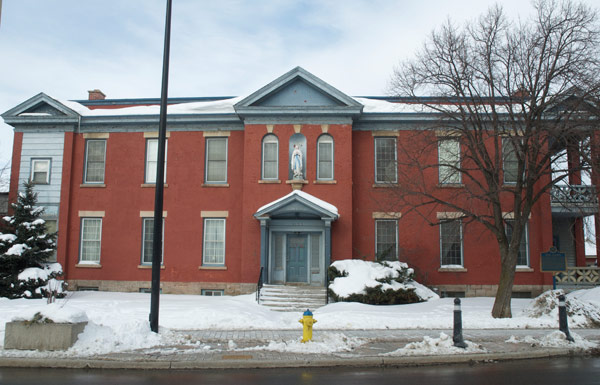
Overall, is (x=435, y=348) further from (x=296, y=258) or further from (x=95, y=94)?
(x=95, y=94)

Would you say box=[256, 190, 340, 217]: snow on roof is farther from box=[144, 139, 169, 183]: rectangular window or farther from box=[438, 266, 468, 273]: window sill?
box=[144, 139, 169, 183]: rectangular window

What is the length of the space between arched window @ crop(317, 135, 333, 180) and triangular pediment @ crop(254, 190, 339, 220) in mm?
1448

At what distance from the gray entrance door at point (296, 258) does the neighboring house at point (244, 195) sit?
43mm

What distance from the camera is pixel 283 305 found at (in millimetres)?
18266

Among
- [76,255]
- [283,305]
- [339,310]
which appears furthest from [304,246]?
[76,255]

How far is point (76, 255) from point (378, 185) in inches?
541

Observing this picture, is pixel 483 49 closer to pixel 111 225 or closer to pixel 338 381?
pixel 338 381

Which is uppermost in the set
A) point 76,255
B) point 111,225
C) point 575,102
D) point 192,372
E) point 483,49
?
point 483,49

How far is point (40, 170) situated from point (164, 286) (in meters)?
7.88

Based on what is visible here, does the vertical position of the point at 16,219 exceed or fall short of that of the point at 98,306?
it exceeds it

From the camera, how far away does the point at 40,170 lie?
2256 centimetres

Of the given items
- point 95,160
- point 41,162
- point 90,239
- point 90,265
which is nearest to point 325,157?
point 95,160

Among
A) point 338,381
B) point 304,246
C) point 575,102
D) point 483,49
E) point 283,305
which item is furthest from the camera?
point 304,246

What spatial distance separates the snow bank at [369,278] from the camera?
17.8 metres
